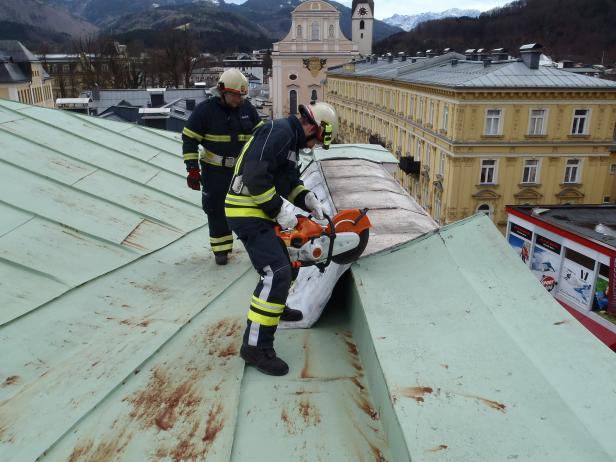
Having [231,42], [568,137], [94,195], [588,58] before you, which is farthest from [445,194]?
[231,42]

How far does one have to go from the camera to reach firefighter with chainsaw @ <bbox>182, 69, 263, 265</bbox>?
4.24m

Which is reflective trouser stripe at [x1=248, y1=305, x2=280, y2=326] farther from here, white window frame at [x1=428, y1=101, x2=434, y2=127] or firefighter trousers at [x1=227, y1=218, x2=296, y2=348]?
white window frame at [x1=428, y1=101, x2=434, y2=127]

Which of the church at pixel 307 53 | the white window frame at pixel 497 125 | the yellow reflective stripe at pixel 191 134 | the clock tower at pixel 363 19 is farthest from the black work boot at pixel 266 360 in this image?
the clock tower at pixel 363 19

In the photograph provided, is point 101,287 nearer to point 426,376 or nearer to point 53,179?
point 53,179

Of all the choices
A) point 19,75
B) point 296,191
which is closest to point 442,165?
point 296,191

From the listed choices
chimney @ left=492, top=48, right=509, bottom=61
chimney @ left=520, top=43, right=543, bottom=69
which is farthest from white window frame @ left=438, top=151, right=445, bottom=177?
chimney @ left=492, top=48, right=509, bottom=61

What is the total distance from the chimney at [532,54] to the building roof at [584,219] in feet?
37.7

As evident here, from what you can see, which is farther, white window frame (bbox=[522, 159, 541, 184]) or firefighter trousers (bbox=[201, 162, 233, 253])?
white window frame (bbox=[522, 159, 541, 184])

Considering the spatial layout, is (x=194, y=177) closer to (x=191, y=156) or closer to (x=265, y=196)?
(x=191, y=156)

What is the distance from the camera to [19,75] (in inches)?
1394

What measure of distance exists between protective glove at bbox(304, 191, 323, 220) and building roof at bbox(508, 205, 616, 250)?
9259 mm

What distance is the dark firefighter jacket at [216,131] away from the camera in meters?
4.26

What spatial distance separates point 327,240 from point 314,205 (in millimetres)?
463

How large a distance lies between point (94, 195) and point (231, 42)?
468 ft
